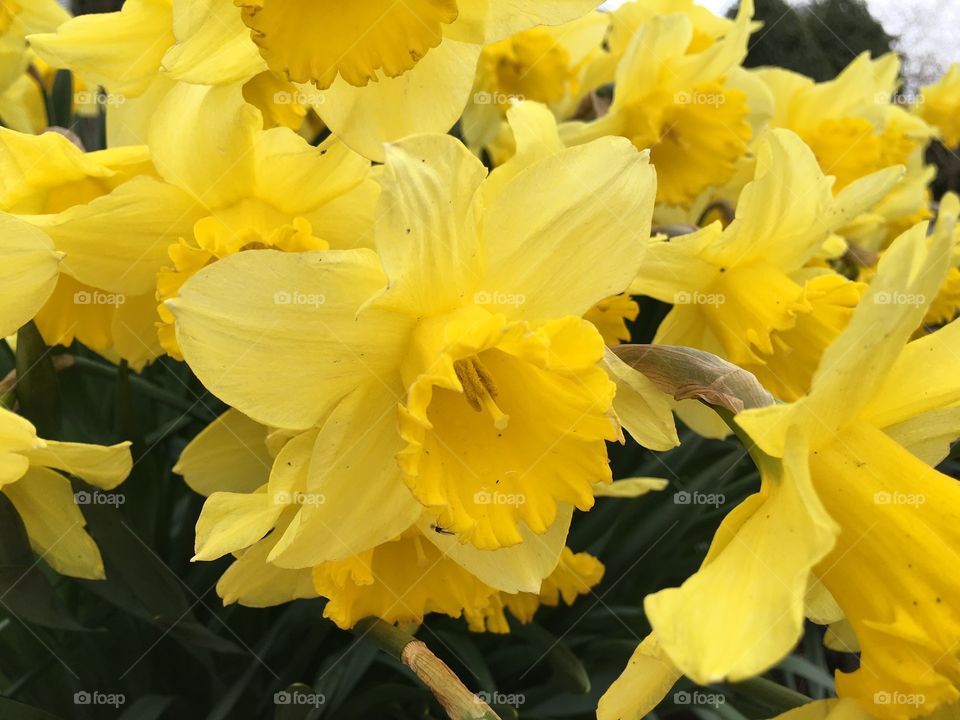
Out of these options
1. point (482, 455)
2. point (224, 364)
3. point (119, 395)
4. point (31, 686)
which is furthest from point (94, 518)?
point (482, 455)

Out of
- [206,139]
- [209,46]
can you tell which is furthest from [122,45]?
[209,46]

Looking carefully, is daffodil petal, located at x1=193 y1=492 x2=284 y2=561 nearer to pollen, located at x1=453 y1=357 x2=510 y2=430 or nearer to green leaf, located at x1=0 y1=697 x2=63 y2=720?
pollen, located at x1=453 y1=357 x2=510 y2=430

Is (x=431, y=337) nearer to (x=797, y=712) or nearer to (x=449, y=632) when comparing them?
(x=797, y=712)
